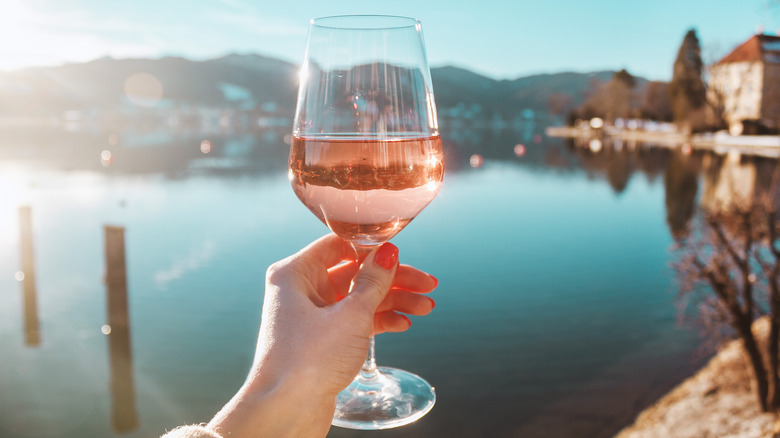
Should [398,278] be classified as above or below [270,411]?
above

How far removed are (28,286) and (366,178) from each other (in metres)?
14.9

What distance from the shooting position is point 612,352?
41.2ft

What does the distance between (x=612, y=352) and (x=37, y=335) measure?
12.9 meters

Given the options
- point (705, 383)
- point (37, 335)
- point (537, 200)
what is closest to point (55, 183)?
point (37, 335)

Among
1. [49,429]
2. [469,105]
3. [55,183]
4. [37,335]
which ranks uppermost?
[469,105]

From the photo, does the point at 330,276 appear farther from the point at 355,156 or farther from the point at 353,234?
the point at 355,156

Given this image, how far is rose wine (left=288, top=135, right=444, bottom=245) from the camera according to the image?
3.44 feet

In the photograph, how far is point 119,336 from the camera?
10.7 metres

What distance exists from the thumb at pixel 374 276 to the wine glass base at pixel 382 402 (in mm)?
229

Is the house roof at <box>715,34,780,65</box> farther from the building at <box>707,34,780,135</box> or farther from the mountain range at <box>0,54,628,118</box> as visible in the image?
the mountain range at <box>0,54,628,118</box>

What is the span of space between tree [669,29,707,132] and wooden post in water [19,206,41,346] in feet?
173

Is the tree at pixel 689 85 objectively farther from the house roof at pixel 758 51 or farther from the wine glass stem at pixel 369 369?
the wine glass stem at pixel 369 369

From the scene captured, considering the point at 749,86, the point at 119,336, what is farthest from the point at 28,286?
the point at 749,86

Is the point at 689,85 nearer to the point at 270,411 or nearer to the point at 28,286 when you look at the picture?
the point at 28,286
